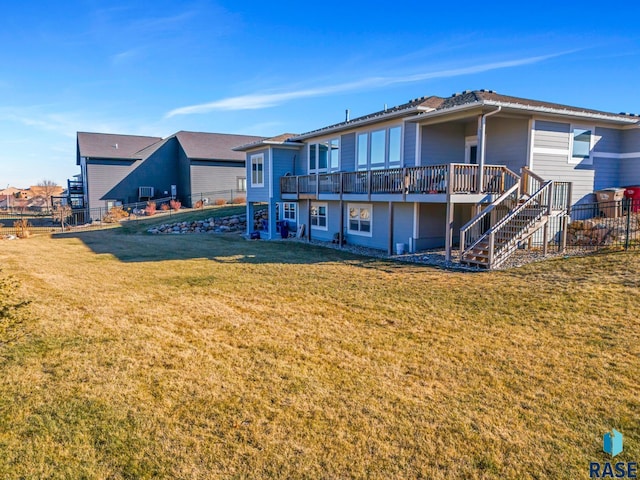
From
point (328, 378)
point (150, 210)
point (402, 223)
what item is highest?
point (150, 210)

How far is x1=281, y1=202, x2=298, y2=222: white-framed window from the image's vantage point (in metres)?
22.5

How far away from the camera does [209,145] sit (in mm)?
40000

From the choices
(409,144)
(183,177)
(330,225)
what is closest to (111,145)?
(183,177)

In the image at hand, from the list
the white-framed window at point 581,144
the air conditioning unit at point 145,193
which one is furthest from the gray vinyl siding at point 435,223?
the air conditioning unit at point 145,193

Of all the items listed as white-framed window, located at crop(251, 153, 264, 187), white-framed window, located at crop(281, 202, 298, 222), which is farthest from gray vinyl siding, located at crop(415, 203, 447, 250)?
white-framed window, located at crop(251, 153, 264, 187)

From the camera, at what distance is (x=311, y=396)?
4.77 meters

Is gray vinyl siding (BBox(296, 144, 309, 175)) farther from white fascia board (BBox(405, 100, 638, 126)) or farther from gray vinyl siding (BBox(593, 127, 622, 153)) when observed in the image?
gray vinyl siding (BBox(593, 127, 622, 153))

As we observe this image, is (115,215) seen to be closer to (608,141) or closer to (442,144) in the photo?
(442,144)

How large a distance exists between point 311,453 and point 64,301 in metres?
7.47

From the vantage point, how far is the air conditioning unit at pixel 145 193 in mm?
38537

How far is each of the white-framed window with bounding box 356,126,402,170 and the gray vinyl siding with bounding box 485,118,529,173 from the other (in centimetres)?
322

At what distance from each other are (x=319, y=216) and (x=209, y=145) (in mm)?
23867

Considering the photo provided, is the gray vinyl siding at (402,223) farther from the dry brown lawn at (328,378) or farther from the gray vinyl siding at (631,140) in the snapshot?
the gray vinyl siding at (631,140)

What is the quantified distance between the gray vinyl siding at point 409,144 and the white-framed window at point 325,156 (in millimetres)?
4162
